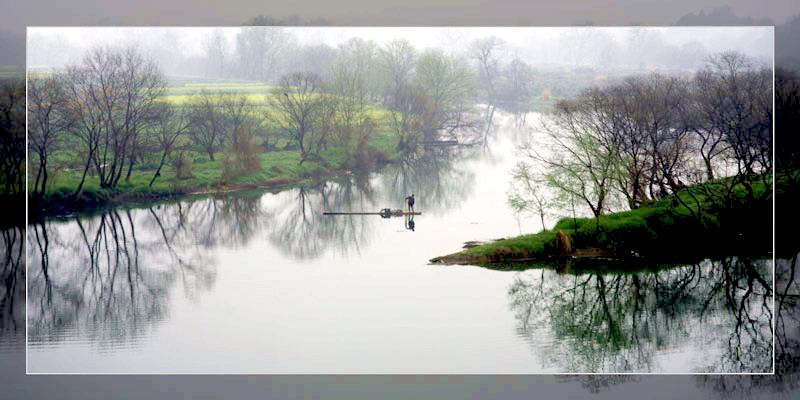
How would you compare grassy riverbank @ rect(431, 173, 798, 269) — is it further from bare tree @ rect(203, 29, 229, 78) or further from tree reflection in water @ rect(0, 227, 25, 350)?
tree reflection in water @ rect(0, 227, 25, 350)

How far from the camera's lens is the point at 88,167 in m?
10.9

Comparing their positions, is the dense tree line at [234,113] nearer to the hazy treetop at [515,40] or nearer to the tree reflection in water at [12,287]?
the hazy treetop at [515,40]

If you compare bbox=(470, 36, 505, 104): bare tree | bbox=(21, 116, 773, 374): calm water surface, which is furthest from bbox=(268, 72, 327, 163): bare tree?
bbox=(470, 36, 505, 104): bare tree

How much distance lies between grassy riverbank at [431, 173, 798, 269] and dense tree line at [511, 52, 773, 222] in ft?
0.27

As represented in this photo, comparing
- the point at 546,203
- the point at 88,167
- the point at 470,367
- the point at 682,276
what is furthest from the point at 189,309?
the point at 682,276

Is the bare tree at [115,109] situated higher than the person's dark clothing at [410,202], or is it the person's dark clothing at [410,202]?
the bare tree at [115,109]

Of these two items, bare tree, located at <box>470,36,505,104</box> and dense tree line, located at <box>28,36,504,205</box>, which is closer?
bare tree, located at <box>470,36,505,104</box>

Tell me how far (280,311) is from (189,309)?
2.54ft

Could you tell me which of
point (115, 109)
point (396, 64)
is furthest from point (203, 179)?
point (396, 64)

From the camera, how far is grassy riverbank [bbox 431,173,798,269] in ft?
35.3

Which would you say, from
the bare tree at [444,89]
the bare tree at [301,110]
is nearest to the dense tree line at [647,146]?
the bare tree at [444,89]

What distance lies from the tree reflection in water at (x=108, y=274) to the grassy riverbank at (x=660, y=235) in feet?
7.55

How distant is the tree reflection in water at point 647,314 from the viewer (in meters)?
10.2

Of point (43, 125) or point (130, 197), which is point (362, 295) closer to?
point (130, 197)
